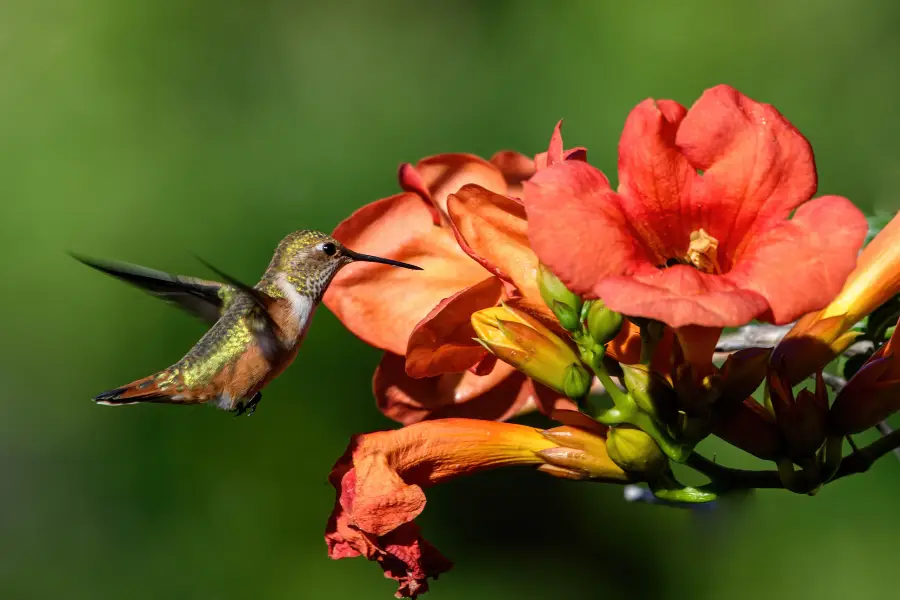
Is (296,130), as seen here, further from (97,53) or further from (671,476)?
(671,476)

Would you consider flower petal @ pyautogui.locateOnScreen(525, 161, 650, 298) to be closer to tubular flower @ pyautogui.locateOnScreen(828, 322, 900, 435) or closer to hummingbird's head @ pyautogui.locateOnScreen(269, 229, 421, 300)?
tubular flower @ pyautogui.locateOnScreen(828, 322, 900, 435)

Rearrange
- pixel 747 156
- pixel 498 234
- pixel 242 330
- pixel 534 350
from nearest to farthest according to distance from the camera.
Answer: pixel 747 156, pixel 534 350, pixel 498 234, pixel 242 330

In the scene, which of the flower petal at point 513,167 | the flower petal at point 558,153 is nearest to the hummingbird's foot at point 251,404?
the flower petal at point 513,167

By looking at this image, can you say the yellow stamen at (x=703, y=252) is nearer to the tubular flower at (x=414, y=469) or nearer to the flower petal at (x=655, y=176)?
the flower petal at (x=655, y=176)

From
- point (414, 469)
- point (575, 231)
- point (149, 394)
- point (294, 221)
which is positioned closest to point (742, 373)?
point (575, 231)

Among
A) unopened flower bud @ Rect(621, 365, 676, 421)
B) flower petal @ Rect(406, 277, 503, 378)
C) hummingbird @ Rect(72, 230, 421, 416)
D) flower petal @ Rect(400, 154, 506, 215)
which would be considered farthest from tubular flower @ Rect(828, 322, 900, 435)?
hummingbird @ Rect(72, 230, 421, 416)

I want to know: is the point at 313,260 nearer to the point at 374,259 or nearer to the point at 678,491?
the point at 374,259

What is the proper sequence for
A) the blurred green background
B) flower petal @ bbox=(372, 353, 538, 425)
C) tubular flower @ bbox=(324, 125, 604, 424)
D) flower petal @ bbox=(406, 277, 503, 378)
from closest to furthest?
flower petal @ bbox=(406, 277, 503, 378)
tubular flower @ bbox=(324, 125, 604, 424)
flower petal @ bbox=(372, 353, 538, 425)
the blurred green background
